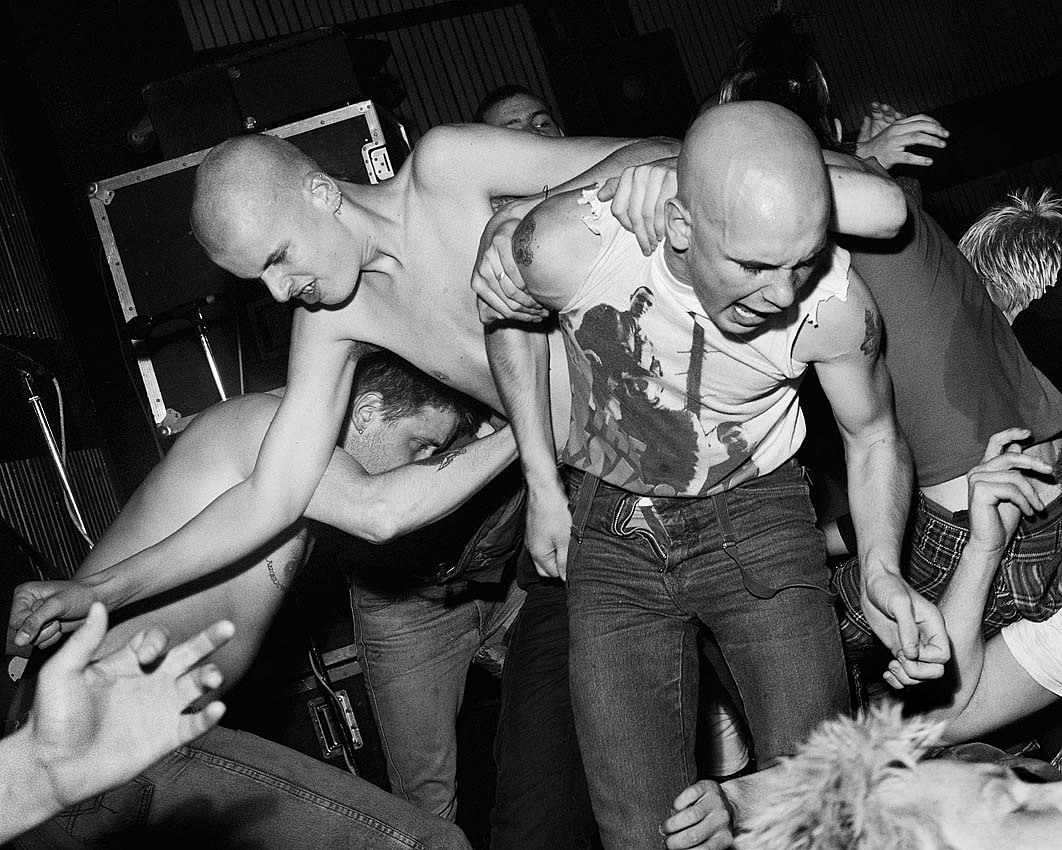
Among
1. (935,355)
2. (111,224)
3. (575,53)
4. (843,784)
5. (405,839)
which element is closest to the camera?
(843,784)

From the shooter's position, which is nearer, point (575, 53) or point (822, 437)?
point (822, 437)

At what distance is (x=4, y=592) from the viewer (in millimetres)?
2531

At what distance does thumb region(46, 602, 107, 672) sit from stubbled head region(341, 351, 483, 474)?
4.53 feet

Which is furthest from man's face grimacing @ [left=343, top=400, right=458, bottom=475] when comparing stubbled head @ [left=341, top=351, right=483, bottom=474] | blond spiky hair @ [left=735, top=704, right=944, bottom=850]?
blond spiky hair @ [left=735, top=704, right=944, bottom=850]

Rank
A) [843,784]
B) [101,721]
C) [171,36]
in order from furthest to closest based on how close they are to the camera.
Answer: [171,36] < [101,721] < [843,784]

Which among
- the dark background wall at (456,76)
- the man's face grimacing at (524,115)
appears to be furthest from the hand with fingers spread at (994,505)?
Answer: the man's face grimacing at (524,115)

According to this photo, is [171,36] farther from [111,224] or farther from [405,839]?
[405,839]

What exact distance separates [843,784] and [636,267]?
45.5 inches

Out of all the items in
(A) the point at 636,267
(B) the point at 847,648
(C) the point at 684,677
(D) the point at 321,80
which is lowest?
(B) the point at 847,648

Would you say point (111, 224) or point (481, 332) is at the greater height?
point (111, 224)

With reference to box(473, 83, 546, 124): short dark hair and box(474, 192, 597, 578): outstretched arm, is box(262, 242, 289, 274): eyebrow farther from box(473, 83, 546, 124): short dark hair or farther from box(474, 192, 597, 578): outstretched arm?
box(473, 83, 546, 124): short dark hair

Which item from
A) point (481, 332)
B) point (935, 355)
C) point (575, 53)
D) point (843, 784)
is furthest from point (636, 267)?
point (575, 53)

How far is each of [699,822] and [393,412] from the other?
1.44 meters

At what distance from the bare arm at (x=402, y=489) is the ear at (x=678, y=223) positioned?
35.2 inches
